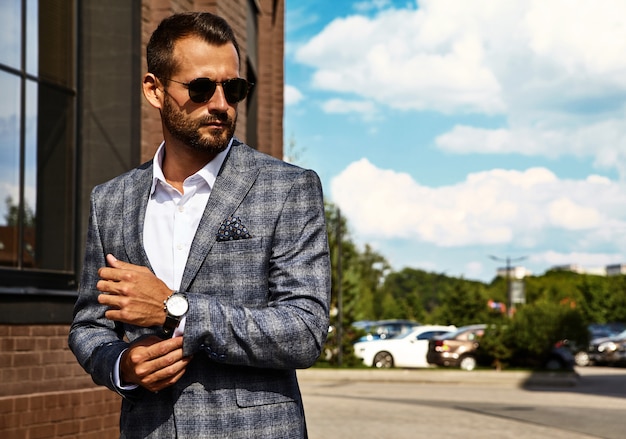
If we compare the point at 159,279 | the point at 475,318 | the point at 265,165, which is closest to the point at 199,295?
the point at 159,279

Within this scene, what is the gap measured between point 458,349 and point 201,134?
31.8 m

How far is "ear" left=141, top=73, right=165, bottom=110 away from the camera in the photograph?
2.99m

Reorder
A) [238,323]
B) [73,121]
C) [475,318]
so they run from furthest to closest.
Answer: [475,318]
[73,121]
[238,323]

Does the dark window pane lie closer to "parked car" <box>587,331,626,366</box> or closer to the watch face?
the watch face

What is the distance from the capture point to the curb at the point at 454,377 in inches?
1117

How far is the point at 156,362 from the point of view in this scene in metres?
2.63

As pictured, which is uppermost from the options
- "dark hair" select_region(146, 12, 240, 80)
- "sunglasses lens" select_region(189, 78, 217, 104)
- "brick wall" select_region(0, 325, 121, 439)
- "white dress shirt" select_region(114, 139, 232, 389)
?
"dark hair" select_region(146, 12, 240, 80)

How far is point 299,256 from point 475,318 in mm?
57970

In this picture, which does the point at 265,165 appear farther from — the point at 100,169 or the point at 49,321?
the point at 100,169

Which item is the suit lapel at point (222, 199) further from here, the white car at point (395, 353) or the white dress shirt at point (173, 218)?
the white car at point (395, 353)

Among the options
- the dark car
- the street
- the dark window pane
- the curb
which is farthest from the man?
the dark car

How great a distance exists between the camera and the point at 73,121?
30.3 ft

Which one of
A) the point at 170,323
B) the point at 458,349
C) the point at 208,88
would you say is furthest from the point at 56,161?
the point at 458,349

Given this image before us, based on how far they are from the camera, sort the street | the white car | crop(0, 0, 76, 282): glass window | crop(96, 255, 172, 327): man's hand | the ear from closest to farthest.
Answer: crop(96, 255, 172, 327): man's hand
the ear
crop(0, 0, 76, 282): glass window
the street
the white car
